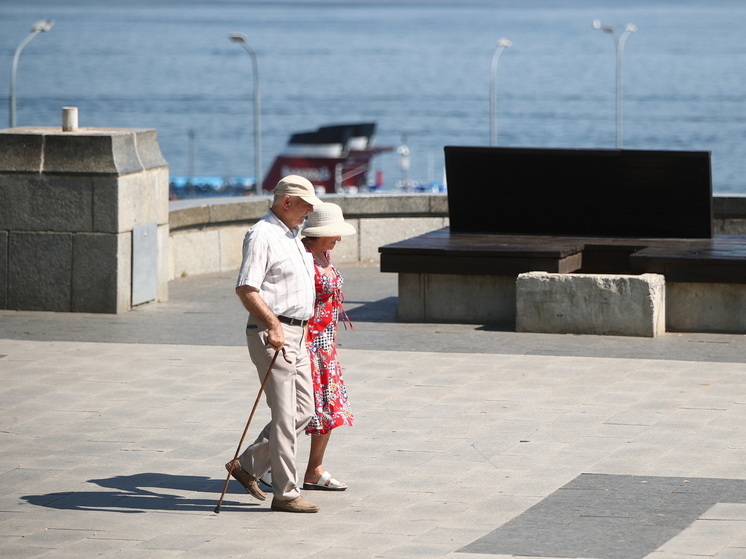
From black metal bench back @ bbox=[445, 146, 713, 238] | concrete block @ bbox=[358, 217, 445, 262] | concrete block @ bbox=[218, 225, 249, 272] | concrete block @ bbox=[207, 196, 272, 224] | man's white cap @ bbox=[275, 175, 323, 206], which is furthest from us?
concrete block @ bbox=[358, 217, 445, 262]

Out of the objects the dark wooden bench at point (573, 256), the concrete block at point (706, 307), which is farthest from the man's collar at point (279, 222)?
the concrete block at point (706, 307)

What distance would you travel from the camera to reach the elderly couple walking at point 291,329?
6.82 m

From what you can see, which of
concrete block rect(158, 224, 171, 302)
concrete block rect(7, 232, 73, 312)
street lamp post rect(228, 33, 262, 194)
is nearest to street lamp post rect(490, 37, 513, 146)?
street lamp post rect(228, 33, 262, 194)

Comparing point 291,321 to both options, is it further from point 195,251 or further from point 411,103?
point 411,103

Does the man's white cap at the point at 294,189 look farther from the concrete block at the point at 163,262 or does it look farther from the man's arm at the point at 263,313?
the concrete block at the point at 163,262

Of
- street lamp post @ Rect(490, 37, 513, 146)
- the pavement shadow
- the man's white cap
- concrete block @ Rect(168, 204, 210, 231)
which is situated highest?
Answer: street lamp post @ Rect(490, 37, 513, 146)

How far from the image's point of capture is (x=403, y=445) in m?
8.27

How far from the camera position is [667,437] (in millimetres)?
8359

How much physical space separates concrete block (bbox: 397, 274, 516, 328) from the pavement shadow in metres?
5.29

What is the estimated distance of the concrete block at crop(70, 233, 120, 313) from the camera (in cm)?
1294

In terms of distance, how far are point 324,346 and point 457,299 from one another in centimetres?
551

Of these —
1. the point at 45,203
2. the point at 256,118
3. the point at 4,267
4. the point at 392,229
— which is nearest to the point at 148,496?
the point at 45,203

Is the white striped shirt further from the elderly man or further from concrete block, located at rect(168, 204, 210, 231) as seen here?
concrete block, located at rect(168, 204, 210, 231)

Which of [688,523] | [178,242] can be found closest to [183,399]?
[688,523]
